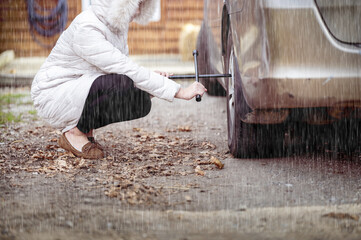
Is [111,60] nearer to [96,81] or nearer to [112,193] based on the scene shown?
[96,81]

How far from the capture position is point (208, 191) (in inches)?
122

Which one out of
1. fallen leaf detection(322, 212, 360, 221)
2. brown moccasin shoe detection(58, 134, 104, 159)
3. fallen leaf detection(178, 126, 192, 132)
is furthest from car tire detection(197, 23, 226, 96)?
fallen leaf detection(322, 212, 360, 221)

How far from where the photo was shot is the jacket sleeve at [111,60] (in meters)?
3.58

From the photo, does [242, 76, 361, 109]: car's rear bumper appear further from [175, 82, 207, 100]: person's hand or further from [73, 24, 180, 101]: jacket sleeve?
[73, 24, 180, 101]: jacket sleeve

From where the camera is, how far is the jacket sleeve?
3584mm

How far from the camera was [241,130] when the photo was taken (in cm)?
361

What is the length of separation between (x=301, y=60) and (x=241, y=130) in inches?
35.6

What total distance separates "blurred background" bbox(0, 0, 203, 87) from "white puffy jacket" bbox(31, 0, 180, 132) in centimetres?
850

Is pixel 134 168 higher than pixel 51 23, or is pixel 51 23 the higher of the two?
pixel 51 23

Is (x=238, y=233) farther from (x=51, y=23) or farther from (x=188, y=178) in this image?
(x=51, y=23)

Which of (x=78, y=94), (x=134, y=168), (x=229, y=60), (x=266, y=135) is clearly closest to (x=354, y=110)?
(x=266, y=135)

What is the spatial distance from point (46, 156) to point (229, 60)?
167cm

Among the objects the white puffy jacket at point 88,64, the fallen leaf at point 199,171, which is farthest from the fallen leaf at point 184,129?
the fallen leaf at point 199,171

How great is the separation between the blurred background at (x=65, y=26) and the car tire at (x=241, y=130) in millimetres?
8535
